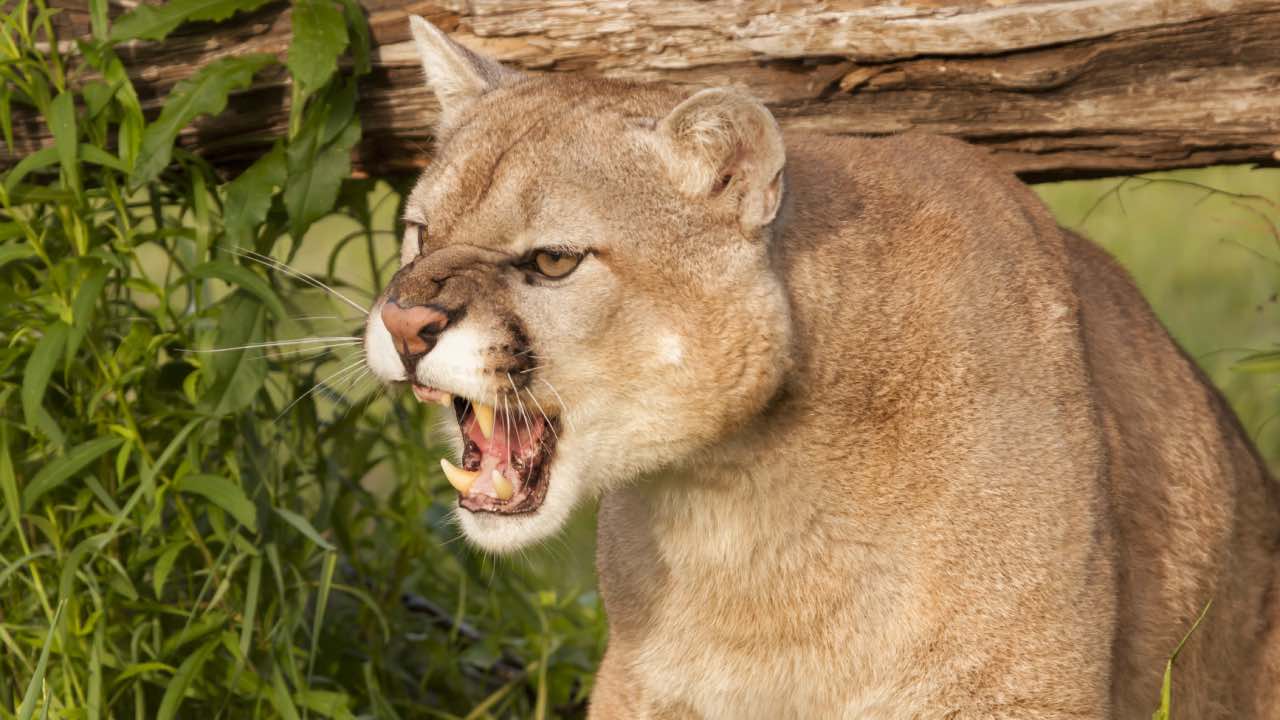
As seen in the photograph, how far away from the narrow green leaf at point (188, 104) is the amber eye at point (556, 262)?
4.50ft

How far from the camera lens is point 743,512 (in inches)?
150

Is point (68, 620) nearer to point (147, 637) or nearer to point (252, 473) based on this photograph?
point (147, 637)

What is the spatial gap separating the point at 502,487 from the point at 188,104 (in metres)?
1.58

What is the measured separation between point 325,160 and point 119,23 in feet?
2.22

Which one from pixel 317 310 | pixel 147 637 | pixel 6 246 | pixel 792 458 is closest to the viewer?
pixel 792 458

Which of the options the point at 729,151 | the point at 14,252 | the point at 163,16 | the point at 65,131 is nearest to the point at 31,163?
the point at 65,131

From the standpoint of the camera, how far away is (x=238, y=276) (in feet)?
14.4

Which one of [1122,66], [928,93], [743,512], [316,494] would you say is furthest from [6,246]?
[1122,66]

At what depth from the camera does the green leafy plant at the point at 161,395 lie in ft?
14.4

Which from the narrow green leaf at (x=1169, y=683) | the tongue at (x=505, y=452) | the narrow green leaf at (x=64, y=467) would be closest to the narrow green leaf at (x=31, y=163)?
the narrow green leaf at (x=64, y=467)

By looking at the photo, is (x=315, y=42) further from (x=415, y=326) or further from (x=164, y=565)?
(x=164, y=565)

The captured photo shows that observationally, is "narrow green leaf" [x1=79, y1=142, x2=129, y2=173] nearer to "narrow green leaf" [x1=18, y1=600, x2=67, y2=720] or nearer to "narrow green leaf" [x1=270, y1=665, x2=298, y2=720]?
Answer: "narrow green leaf" [x1=18, y1=600, x2=67, y2=720]

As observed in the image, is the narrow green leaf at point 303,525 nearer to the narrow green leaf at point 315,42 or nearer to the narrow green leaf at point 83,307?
the narrow green leaf at point 83,307

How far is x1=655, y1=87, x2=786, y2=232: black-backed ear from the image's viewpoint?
3535 mm
